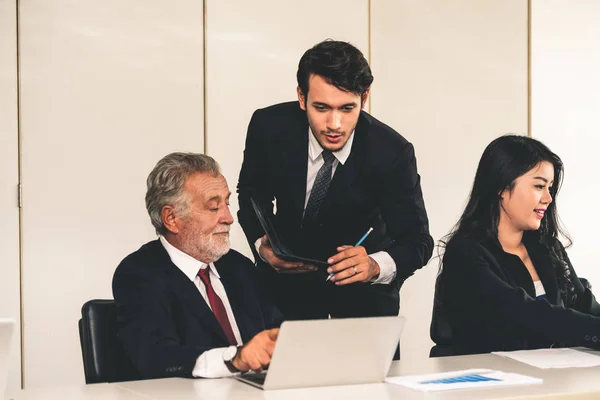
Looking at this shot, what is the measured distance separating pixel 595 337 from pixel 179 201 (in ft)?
4.41

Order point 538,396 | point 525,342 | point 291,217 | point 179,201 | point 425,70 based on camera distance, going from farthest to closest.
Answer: point 425,70
point 291,217
point 525,342
point 179,201
point 538,396

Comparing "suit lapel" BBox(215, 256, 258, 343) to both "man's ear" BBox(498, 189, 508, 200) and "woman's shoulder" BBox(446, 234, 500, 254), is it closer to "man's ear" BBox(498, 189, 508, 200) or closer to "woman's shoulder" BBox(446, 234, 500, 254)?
"woman's shoulder" BBox(446, 234, 500, 254)

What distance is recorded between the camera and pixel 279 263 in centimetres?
298

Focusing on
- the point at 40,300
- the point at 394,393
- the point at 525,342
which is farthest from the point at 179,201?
the point at 40,300

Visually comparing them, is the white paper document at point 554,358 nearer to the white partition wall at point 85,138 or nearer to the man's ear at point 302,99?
the man's ear at point 302,99

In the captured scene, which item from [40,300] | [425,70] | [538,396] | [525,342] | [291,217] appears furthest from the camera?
[425,70]

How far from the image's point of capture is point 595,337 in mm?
2828

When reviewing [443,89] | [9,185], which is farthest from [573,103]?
[9,185]

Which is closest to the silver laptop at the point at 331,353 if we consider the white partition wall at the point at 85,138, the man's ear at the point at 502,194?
the man's ear at the point at 502,194

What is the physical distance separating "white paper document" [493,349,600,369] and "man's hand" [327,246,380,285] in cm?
49

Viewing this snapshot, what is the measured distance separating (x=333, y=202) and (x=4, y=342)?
5.03 feet

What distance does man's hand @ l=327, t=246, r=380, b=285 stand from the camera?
2879 millimetres

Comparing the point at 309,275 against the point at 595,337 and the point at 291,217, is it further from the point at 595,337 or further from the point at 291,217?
the point at 595,337

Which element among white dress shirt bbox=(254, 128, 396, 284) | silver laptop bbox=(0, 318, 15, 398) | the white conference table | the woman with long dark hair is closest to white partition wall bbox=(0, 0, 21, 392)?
white dress shirt bbox=(254, 128, 396, 284)
